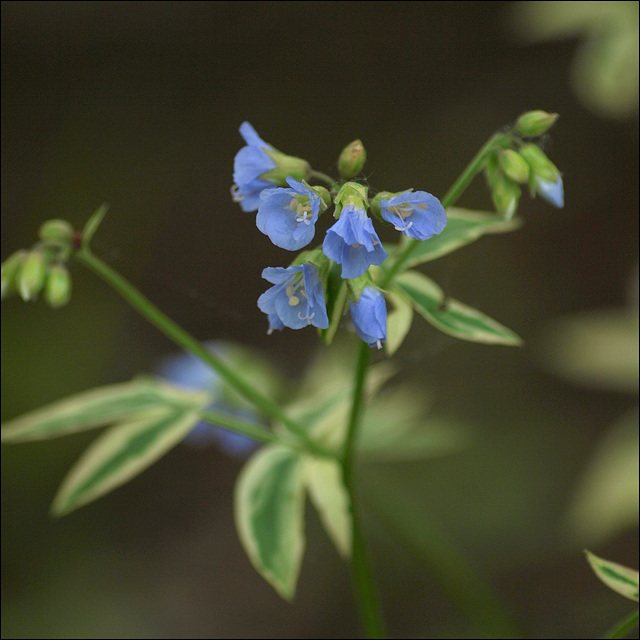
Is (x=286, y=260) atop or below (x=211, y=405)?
atop

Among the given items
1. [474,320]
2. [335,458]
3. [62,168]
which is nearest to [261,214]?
[474,320]

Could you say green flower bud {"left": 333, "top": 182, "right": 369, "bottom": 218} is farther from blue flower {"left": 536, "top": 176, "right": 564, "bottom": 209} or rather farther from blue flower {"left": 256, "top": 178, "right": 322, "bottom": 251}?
blue flower {"left": 536, "top": 176, "right": 564, "bottom": 209}

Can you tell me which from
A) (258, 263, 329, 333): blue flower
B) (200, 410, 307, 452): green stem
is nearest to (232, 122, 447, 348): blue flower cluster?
(258, 263, 329, 333): blue flower

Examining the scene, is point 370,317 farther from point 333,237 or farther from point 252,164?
point 252,164

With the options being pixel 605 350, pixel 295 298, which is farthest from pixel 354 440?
pixel 605 350

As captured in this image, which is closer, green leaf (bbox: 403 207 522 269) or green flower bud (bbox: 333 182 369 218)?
green flower bud (bbox: 333 182 369 218)
